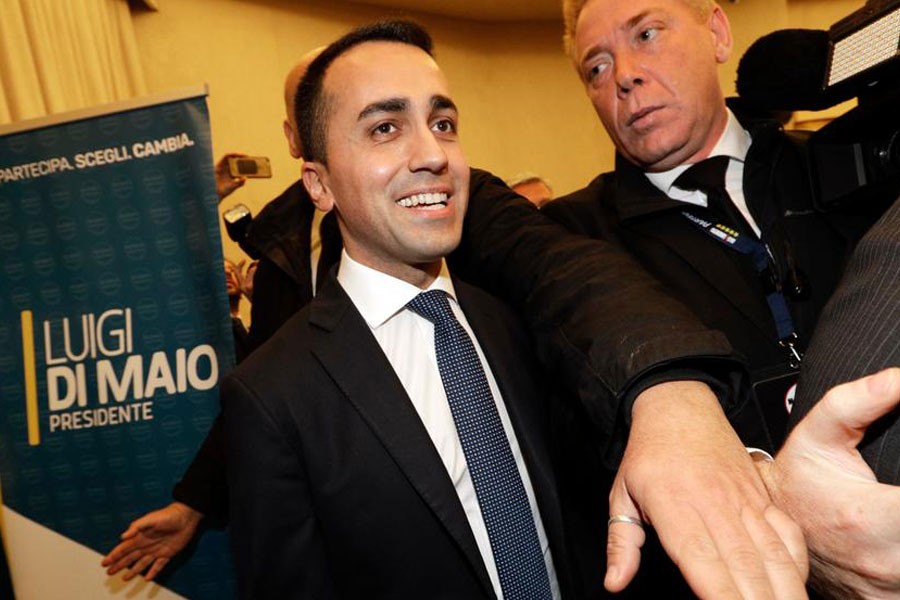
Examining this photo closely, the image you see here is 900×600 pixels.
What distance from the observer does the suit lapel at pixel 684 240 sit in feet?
4.27

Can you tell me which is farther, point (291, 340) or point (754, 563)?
point (291, 340)

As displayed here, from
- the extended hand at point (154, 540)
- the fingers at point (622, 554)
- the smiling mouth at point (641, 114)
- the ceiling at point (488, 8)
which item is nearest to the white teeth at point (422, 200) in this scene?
the smiling mouth at point (641, 114)

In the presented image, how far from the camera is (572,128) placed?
655cm

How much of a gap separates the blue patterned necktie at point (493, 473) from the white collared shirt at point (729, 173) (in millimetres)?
592

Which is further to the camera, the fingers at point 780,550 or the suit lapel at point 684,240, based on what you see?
the suit lapel at point 684,240

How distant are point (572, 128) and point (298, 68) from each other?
4.78m

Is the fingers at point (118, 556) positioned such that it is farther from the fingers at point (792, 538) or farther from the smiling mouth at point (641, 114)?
the fingers at point (792, 538)

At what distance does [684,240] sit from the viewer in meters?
1.39

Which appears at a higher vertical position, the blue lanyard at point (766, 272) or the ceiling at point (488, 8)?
the ceiling at point (488, 8)

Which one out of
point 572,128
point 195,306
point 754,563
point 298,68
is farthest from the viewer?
point 572,128

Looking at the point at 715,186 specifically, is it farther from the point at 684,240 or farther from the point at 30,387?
the point at 30,387

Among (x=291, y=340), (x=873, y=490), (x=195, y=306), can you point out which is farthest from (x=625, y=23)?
(x=195, y=306)

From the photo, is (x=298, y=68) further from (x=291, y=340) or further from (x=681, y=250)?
(x=681, y=250)

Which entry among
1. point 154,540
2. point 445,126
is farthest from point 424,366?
point 154,540
